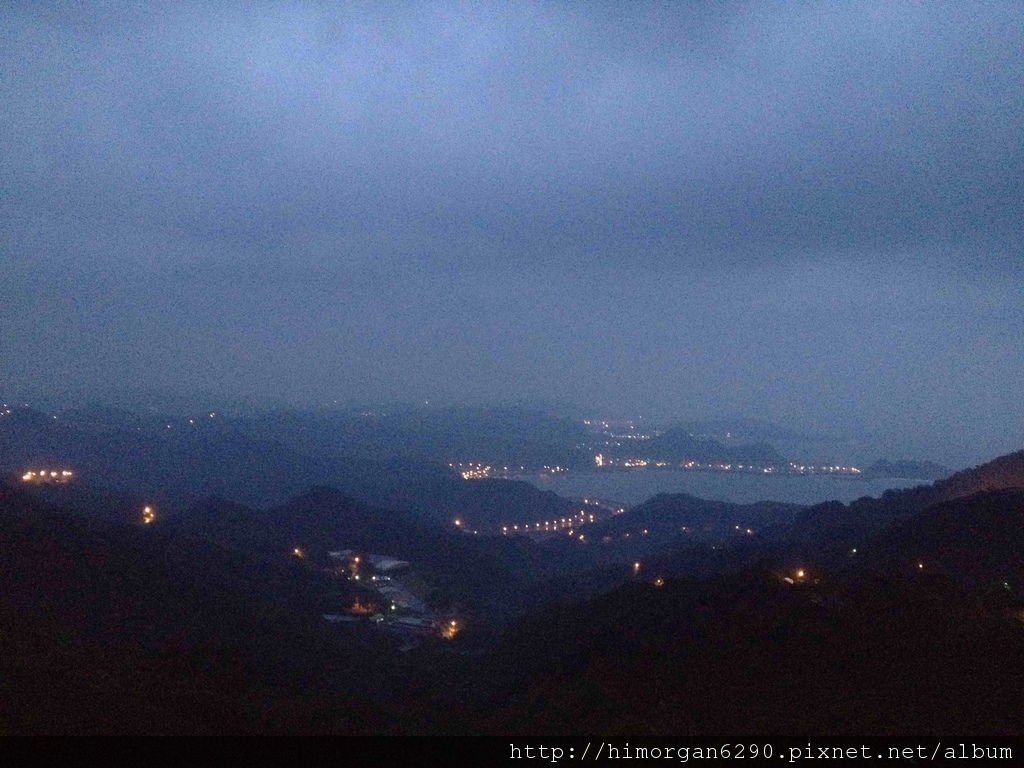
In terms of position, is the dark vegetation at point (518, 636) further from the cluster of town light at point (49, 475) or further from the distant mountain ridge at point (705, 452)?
the distant mountain ridge at point (705, 452)

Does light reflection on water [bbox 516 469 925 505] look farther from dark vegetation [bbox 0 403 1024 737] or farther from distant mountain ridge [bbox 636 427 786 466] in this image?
dark vegetation [bbox 0 403 1024 737]

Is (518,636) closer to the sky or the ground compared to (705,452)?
closer to the ground

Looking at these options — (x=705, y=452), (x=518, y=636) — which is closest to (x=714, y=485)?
(x=705, y=452)

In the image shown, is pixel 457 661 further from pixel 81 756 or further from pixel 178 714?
pixel 81 756

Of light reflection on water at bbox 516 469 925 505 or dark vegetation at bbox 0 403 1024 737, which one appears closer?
dark vegetation at bbox 0 403 1024 737

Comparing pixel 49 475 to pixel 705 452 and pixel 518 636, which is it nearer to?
pixel 518 636

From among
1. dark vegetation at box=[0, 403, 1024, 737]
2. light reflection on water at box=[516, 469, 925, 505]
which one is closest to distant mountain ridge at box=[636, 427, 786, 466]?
light reflection on water at box=[516, 469, 925, 505]

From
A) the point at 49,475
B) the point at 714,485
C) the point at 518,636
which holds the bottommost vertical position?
the point at 518,636

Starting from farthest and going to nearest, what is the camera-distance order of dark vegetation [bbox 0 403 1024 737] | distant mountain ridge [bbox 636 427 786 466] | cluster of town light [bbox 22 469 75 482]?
distant mountain ridge [bbox 636 427 786 466]
cluster of town light [bbox 22 469 75 482]
dark vegetation [bbox 0 403 1024 737]

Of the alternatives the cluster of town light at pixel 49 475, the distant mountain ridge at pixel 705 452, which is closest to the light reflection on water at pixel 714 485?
the distant mountain ridge at pixel 705 452

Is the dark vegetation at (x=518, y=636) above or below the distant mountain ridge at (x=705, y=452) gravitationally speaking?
below

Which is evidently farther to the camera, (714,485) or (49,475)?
(714,485)
